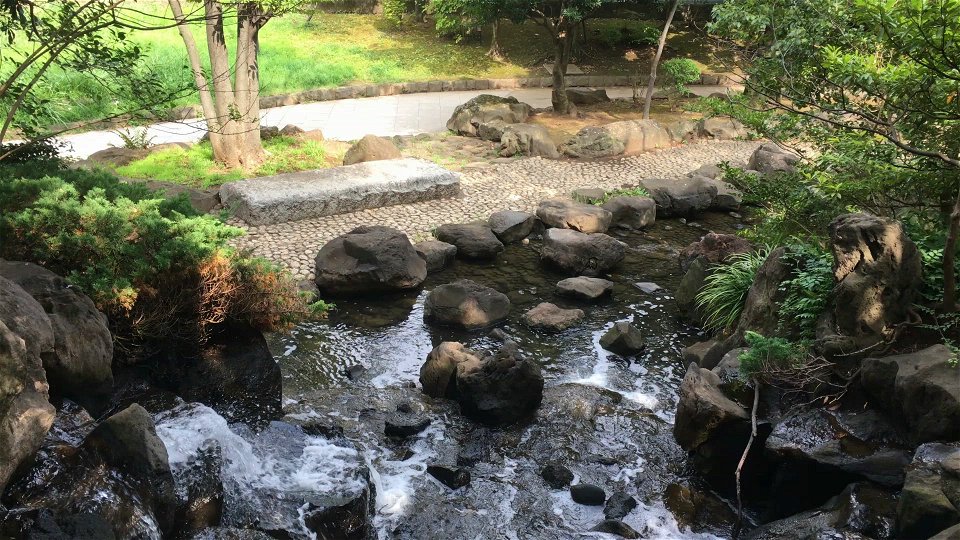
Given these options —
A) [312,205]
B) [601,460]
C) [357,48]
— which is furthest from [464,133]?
[601,460]

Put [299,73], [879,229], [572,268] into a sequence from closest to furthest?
[879,229], [572,268], [299,73]

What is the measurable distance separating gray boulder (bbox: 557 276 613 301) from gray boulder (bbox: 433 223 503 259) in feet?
4.53

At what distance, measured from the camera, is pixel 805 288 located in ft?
23.8

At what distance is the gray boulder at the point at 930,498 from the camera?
482 cm

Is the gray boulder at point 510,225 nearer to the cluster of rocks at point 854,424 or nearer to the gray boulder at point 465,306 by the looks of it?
the gray boulder at point 465,306

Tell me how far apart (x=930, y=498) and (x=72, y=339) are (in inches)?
248

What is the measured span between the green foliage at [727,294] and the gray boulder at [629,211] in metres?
3.31

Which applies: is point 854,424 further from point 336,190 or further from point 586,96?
point 586,96

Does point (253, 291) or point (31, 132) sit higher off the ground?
point (31, 132)

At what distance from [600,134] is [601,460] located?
412 inches

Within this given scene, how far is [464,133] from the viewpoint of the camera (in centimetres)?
1748

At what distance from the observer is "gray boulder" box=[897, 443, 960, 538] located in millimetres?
4824

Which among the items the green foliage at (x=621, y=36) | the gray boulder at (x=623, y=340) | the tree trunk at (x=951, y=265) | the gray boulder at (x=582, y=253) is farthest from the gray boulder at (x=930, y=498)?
the green foliage at (x=621, y=36)

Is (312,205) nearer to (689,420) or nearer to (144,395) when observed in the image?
(144,395)
